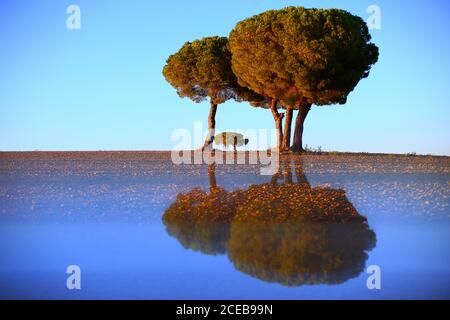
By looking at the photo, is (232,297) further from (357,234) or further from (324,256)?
(357,234)

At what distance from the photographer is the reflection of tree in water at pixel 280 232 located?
558 centimetres

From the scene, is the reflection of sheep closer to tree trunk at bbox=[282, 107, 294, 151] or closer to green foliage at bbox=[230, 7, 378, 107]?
A: tree trunk at bbox=[282, 107, 294, 151]

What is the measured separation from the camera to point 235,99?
41.4 m

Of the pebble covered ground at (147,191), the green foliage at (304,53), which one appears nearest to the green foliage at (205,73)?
the green foliage at (304,53)

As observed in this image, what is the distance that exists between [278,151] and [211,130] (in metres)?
9.67

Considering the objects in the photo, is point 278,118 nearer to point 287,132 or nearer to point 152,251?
point 287,132

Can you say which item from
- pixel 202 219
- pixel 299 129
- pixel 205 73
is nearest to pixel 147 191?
pixel 202 219

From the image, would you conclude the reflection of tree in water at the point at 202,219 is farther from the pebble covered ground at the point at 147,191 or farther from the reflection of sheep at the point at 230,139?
the reflection of sheep at the point at 230,139

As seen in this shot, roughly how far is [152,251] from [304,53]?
25265 mm

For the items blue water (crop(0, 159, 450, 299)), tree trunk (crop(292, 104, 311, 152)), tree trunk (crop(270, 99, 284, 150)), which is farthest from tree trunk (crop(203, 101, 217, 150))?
blue water (crop(0, 159, 450, 299))

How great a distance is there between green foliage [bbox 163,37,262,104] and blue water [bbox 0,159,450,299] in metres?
28.0

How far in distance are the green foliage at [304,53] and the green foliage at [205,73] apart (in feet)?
19.0
